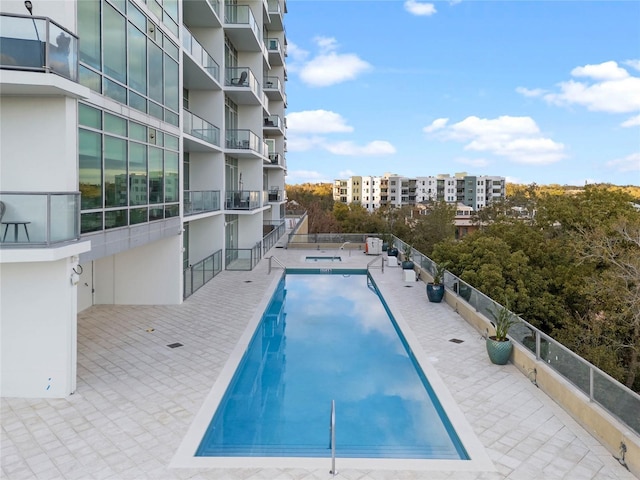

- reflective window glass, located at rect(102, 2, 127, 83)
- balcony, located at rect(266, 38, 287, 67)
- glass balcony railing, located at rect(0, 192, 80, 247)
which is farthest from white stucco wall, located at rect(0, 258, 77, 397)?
balcony, located at rect(266, 38, 287, 67)

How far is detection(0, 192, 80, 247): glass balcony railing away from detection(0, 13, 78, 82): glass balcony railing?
2.05m

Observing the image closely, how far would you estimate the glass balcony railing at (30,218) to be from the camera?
7.71 m

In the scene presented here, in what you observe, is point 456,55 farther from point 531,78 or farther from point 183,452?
point 183,452

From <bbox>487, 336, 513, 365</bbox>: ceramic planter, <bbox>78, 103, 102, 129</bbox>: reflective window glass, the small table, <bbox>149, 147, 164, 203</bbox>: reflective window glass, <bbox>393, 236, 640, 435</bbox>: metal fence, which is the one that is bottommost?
<bbox>487, 336, 513, 365</bbox>: ceramic planter

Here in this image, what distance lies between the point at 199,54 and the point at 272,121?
→ 17053mm

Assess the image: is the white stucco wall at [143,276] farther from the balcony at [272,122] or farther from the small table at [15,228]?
the balcony at [272,122]

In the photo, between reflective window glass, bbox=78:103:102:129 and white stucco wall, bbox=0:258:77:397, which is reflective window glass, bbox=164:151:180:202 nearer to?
reflective window glass, bbox=78:103:102:129

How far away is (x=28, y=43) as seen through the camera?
7711 millimetres

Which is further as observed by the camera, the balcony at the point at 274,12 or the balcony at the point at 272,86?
the balcony at the point at 274,12

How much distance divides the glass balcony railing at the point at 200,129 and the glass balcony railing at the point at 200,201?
210 centimetres

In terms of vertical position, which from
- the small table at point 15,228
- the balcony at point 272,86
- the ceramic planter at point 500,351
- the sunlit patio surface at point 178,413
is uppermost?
the balcony at point 272,86

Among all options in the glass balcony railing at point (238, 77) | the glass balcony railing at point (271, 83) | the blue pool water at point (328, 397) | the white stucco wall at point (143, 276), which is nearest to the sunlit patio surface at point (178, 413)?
the blue pool water at point (328, 397)

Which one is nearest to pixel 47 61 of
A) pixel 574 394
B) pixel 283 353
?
pixel 283 353

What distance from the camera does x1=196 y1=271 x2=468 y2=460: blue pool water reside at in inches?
304
